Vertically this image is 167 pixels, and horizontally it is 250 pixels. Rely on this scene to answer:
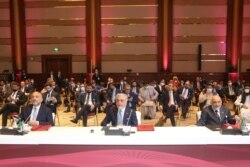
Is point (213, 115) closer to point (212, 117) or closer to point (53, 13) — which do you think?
point (212, 117)

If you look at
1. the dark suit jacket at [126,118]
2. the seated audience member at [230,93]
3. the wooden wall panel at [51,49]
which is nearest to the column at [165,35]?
the wooden wall panel at [51,49]

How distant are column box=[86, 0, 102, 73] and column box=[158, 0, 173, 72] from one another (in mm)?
2911

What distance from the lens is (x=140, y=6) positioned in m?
15.5

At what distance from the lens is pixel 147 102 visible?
880 centimetres

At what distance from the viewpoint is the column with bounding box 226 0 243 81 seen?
14992 mm

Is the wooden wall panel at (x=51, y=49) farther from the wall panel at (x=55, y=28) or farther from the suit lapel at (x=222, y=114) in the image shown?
the suit lapel at (x=222, y=114)

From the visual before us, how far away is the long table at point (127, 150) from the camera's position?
294 centimetres

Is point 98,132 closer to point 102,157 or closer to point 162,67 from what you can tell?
point 102,157

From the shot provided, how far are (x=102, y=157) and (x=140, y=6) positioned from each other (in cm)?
1336

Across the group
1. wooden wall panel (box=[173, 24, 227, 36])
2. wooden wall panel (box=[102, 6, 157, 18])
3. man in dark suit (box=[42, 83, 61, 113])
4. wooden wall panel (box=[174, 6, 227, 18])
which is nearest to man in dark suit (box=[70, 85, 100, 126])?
man in dark suit (box=[42, 83, 61, 113])

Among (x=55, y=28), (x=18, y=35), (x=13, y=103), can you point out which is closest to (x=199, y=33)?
(x=55, y=28)

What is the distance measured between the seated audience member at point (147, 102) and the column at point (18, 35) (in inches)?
351

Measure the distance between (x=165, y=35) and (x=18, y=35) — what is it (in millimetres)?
7070

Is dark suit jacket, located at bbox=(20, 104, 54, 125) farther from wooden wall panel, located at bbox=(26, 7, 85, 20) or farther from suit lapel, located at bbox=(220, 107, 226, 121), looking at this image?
wooden wall panel, located at bbox=(26, 7, 85, 20)
